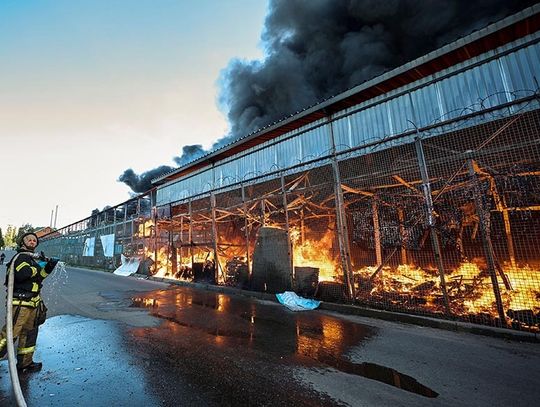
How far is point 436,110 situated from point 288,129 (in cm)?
665

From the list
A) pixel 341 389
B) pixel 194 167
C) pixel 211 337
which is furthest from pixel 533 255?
pixel 194 167

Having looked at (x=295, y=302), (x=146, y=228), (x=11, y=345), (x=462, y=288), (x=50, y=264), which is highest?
(x=146, y=228)

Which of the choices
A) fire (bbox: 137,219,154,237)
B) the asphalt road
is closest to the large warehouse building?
the asphalt road

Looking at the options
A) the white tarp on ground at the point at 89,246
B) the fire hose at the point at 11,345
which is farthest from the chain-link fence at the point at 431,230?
the white tarp on ground at the point at 89,246

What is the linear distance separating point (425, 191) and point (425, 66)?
5947mm

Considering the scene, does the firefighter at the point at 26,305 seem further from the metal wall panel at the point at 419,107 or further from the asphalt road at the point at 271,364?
the metal wall panel at the point at 419,107

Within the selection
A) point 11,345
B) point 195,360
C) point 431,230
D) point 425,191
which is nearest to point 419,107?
point 425,191

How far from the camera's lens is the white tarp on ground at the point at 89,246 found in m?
27.4

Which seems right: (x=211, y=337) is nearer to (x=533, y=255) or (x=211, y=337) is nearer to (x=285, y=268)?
(x=285, y=268)

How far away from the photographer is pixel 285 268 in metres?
8.81

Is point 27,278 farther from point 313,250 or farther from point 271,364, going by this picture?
point 313,250

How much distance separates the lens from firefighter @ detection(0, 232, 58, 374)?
3961mm

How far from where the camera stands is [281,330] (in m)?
5.65

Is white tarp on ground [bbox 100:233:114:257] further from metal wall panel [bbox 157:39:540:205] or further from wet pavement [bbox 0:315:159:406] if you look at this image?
wet pavement [bbox 0:315:159:406]
